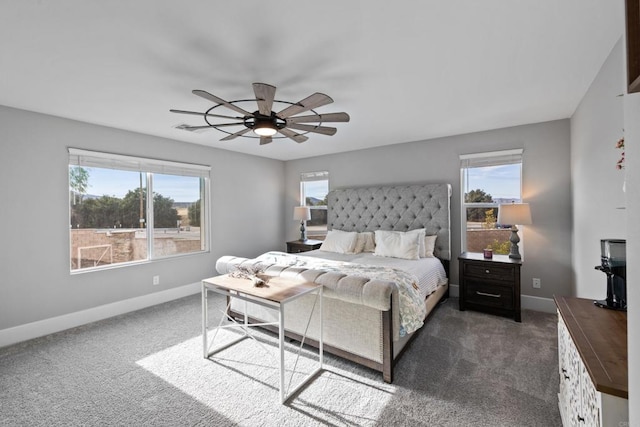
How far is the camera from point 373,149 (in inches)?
199

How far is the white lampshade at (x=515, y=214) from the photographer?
3.42 m

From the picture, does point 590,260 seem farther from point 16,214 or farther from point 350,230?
point 16,214

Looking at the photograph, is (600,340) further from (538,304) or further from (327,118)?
(538,304)

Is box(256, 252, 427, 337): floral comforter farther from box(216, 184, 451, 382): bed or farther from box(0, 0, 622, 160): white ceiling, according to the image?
box(0, 0, 622, 160): white ceiling

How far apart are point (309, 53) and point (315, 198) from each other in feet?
13.4

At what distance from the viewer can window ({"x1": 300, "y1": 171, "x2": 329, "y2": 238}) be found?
5844 millimetres

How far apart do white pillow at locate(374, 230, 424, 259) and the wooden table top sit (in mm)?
1896

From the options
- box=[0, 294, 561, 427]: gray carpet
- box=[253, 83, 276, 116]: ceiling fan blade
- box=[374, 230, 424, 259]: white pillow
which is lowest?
box=[0, 294, 561, 427]: gray carpet

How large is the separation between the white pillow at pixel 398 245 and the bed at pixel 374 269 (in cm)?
1

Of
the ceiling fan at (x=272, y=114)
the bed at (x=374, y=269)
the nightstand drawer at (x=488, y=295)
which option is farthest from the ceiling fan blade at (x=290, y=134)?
the nightstand drawer at (x=488, y=295)

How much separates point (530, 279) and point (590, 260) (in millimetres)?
1200

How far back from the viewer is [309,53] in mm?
2023

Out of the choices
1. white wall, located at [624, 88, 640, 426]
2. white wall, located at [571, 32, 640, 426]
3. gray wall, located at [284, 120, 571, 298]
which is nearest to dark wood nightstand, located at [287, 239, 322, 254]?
gray wall, located at [284, 120, 571, 298]

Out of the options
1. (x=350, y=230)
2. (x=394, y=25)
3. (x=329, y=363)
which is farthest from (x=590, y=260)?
(x=350, y=230)
